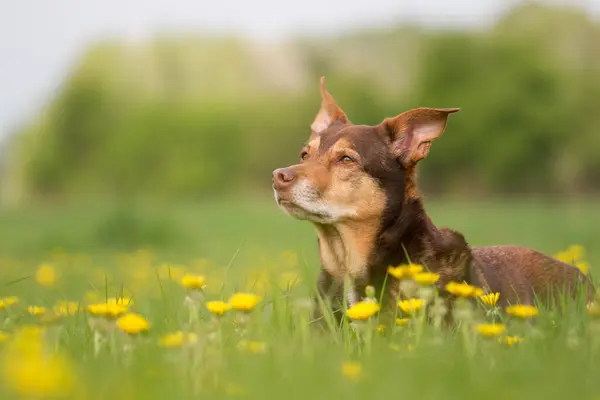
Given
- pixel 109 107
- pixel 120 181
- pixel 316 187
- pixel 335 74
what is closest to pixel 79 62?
pixel 109 107

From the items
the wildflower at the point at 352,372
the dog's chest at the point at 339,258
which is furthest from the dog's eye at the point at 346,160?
the wildflower at the point at 352,372

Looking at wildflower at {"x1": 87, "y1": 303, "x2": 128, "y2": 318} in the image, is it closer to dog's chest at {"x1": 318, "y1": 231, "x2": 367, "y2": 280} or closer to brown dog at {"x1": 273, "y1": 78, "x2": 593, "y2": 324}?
brown dog at {"x1": 273, "y1": 78, "x2": 593, "y2": 324}

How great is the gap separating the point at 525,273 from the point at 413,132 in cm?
118

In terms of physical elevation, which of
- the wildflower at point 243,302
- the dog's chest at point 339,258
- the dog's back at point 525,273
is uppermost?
the wildflower at point 243,302

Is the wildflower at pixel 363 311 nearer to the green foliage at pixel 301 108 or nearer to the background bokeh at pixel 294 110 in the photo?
the background bokeh at pixel 294 110

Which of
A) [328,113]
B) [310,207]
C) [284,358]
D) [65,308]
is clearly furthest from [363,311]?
[328,113]

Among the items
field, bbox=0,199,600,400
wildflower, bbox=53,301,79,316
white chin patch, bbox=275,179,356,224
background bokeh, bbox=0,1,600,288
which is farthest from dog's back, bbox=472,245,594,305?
background bokeh, bbox=0,1,600,288

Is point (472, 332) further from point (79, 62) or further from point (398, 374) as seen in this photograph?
point (79, 62)

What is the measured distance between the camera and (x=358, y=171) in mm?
4836

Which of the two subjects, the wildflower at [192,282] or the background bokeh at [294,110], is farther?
the background bokeh at [294,110]

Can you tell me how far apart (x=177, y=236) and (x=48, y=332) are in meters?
12.9

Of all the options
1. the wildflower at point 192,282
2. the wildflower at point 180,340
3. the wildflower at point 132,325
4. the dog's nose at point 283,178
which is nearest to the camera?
the wildflower at point 180,340

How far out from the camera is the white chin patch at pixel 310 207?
184 inches

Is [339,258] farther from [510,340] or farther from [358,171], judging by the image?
[510,340]
